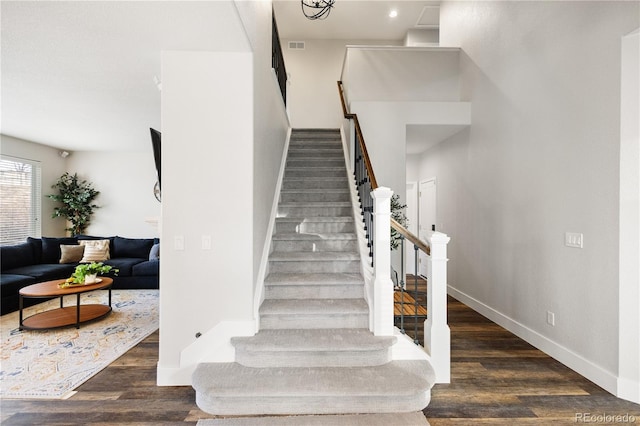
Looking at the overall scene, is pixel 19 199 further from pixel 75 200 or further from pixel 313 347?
pixel 313 347

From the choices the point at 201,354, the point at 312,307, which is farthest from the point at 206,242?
the point at 312,307

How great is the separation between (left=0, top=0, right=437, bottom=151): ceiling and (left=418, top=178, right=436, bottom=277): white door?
3.56m

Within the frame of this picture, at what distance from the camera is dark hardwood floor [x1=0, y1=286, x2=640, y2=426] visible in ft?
6.72

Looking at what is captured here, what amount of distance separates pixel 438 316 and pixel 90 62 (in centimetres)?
368

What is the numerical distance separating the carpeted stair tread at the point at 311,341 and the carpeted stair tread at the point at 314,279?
51 cm

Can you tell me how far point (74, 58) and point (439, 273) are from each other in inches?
140

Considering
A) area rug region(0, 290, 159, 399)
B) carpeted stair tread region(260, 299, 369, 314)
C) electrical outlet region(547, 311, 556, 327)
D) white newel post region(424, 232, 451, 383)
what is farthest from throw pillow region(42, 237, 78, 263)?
electrical outlet region(547, 311, 556, 327)

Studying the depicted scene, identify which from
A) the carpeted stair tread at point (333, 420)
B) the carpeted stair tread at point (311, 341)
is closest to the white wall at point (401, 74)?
the carpeted stair tread at point (311, 341)

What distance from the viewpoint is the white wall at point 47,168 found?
224 inches

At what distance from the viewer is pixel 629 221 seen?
2260 millimetres

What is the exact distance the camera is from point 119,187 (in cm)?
664

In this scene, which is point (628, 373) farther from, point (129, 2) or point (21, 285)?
point (21, 285)

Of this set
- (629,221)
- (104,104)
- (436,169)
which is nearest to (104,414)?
(104,104)

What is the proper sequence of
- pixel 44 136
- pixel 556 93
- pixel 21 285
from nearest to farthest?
pixel 556 93 < pixel 21 285 < pixel 44 136
